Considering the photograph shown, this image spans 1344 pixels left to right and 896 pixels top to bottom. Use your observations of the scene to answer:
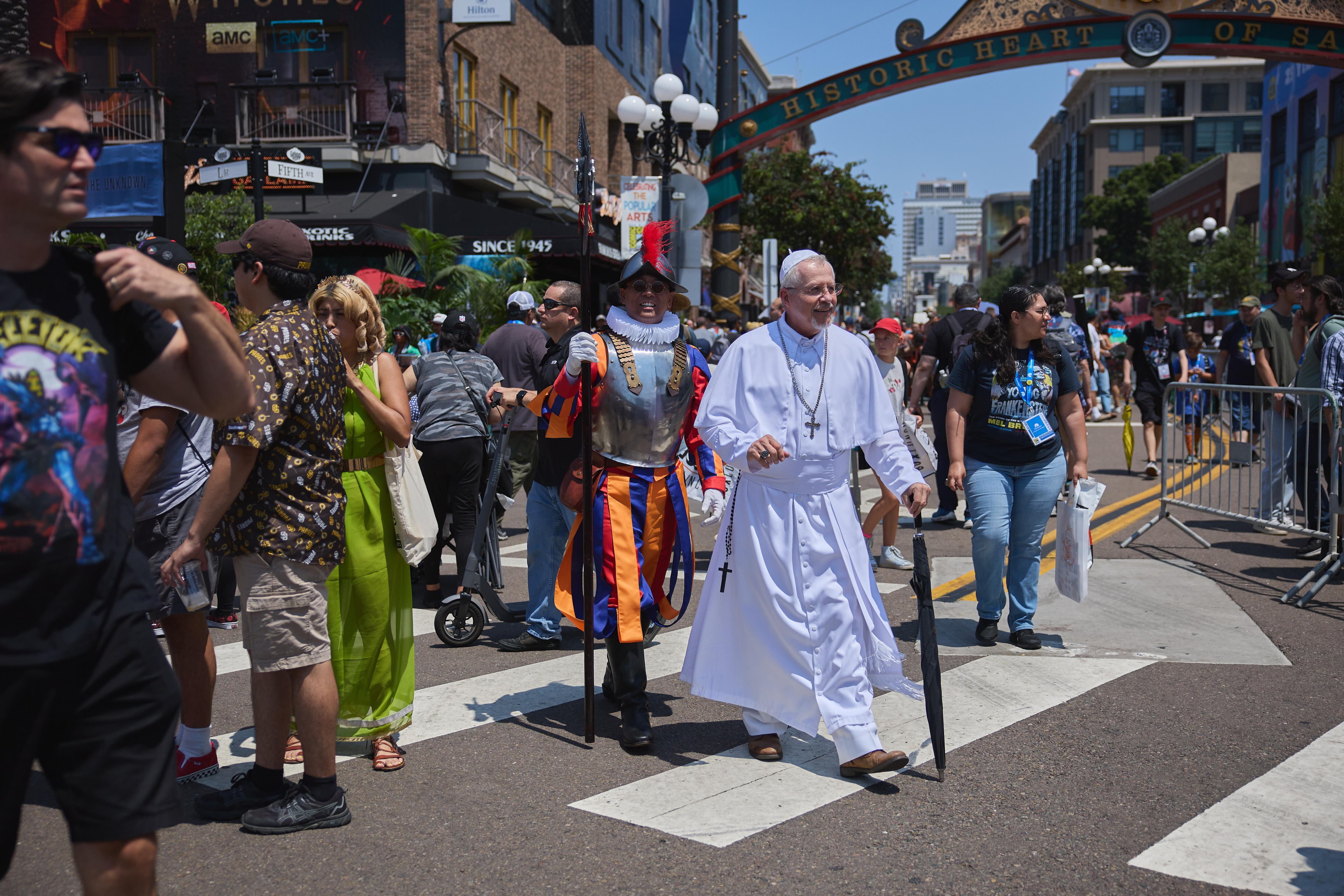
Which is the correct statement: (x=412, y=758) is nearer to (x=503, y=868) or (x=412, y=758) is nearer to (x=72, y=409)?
(x=503, y=868)

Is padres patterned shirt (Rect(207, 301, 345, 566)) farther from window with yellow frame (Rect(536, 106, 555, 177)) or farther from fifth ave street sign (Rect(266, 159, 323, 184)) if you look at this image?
window with yellow frame (Rect(536, 106, 555, 177))

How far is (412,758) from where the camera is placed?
4.60 m

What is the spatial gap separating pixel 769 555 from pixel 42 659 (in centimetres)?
283

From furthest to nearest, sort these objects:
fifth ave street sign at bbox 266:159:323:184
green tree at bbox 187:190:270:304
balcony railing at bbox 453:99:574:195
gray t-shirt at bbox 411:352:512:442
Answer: balcony railing at bbox 453:99:574:195 → green tree at bbox 187:190:270:304 → fifth ave street sign at bbox 266:159:323:184 → gray t-shirt at bbox 411:352:512:442

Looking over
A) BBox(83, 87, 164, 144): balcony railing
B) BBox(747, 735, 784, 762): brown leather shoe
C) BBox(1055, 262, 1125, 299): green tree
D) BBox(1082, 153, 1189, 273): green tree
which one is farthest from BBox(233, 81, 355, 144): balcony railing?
BBox(1082, 153, 1189, 273): green tree

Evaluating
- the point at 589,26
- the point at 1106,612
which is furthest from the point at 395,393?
the point at 589,26

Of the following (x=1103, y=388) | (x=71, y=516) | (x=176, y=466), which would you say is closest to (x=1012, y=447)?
(x=176, y=466)

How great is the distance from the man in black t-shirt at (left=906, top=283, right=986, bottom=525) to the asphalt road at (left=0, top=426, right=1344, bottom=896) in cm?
419

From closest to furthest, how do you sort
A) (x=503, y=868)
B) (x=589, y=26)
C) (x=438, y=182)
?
(x=503, y=868), (x=438, y=182), (x=589, y=26)

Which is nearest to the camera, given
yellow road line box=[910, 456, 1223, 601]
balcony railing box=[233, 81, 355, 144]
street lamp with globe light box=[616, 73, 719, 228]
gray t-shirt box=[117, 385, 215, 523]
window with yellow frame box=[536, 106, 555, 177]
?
gray t-shirt box=[117, 385, 215, 523]

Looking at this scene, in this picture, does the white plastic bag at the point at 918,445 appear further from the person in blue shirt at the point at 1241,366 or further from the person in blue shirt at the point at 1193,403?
the person in blue shirt at the point at 1241,366

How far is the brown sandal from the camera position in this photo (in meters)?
4.46

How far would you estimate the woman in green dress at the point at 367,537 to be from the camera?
4.50 metres

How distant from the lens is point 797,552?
450 centimetres
